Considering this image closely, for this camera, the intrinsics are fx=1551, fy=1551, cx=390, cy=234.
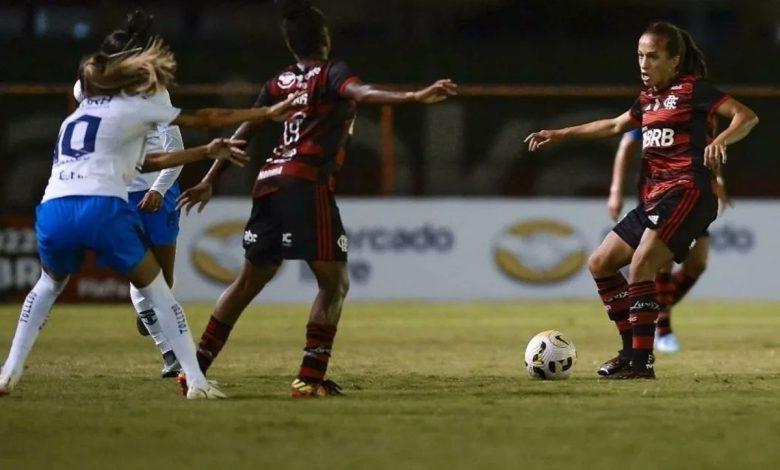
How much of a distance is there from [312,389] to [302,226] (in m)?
0.87

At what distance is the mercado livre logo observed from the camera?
18547 millimetres

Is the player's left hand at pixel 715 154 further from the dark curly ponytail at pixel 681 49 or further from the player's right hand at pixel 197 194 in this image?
the player's right hand at pixel 197 194

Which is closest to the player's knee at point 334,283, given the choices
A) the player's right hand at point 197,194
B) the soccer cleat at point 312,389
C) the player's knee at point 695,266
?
the soccer cleat at point 312,389

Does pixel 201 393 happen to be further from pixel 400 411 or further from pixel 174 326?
pixel 400 411

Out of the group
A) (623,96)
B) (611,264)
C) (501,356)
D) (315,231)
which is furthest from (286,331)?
(623,96)

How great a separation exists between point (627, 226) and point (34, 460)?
4689mm

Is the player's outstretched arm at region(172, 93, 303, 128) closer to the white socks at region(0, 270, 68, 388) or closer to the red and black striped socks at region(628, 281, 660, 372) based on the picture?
the white socks at region(0, 270, 68, 388)

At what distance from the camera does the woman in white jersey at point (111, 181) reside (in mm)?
7766

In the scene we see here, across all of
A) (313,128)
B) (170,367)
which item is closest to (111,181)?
(313,128)

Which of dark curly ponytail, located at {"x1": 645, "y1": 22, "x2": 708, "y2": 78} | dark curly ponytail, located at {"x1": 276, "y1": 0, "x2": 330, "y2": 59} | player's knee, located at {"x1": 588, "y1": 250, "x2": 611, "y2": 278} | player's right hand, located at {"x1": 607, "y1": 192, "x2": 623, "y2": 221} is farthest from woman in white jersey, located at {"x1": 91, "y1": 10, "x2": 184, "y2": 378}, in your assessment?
player's right hand, located at {"x1": 607, "y1": 192, "x2": 623, "y2": 221}

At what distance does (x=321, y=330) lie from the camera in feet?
27.1

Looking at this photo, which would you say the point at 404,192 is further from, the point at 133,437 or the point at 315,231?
the point at 133,437

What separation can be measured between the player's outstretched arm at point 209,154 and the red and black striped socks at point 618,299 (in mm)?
2803

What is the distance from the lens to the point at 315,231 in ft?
26.8
